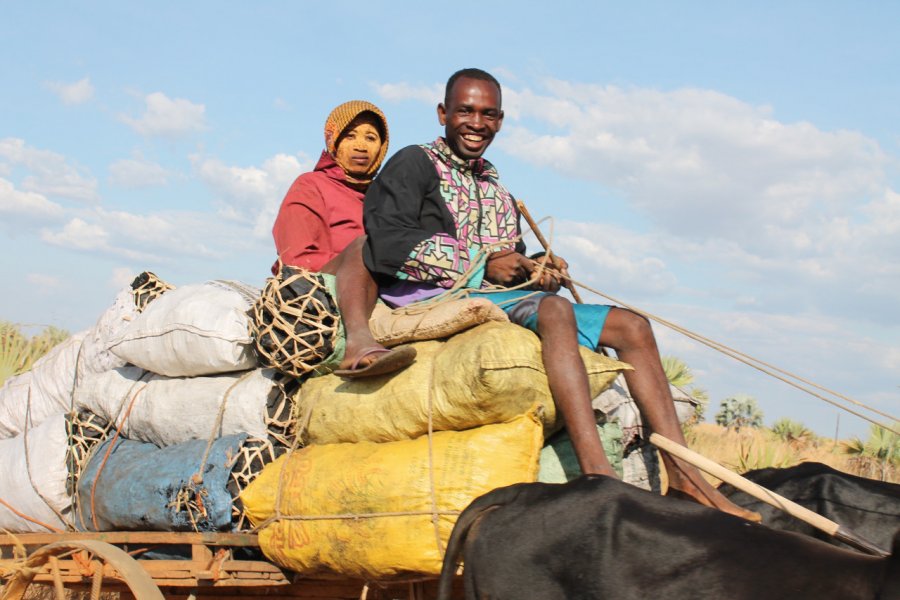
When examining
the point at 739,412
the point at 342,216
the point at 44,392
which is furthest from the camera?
the point at 739,412

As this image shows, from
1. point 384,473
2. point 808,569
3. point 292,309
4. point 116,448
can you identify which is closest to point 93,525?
point 116,448

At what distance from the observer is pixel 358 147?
Answer: 5641 millimetres

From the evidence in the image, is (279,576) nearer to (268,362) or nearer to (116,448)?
(268,362)

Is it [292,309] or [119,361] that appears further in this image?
[119,361]

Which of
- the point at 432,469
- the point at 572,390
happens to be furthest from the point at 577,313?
the point at 432,469

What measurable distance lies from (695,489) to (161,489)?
7.42 feet

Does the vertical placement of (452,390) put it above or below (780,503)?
above

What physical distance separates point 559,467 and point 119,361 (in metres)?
2.68

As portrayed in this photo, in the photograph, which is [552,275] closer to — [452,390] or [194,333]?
[452,390]

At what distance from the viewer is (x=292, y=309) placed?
4.00 m

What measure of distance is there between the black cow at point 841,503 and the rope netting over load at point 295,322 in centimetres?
192

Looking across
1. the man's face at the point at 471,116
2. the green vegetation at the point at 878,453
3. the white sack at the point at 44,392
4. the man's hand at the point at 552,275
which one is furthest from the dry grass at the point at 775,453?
the white sack at the point at 44,392

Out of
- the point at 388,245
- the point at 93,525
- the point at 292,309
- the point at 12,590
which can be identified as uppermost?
the point at 388,245

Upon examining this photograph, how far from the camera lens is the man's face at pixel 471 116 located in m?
4.55
